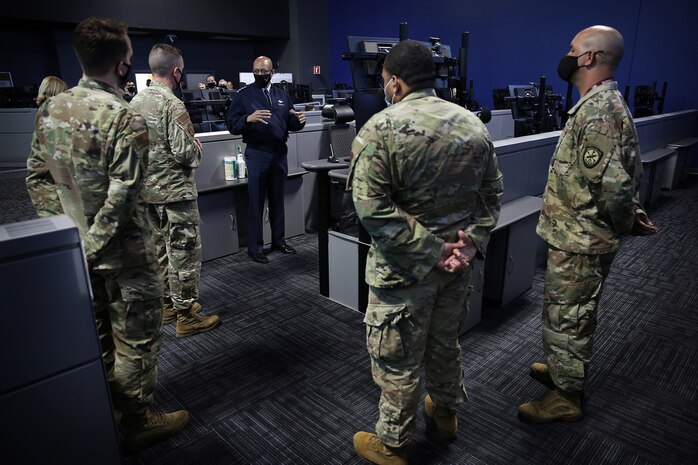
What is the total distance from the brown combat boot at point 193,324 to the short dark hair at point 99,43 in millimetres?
1424

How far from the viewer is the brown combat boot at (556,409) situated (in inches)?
68.2

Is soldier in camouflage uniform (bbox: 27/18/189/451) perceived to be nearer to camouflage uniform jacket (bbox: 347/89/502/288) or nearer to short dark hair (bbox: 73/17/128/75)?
short dark hair (bbox: 73/17/128/75)

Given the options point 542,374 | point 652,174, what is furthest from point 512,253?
point 652,174

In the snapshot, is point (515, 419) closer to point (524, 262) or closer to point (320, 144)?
point (524, 262)

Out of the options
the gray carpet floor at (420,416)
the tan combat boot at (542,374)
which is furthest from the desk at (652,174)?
the tan combat boot at (542,374)

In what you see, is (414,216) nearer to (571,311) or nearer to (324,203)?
(571,311)

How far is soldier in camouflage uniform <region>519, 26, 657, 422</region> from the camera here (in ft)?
4.82

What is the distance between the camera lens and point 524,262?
2.71m

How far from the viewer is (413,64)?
1233 millimetres

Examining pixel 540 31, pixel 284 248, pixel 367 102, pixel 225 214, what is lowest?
pixel 284 248

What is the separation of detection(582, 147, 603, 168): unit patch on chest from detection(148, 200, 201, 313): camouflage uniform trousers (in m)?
1.81

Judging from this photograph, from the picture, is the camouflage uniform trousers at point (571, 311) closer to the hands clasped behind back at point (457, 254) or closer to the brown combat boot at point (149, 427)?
the hands clasped behind back at point (457, 254)

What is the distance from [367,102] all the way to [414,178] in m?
1.19

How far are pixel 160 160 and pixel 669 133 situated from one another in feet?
18.9
